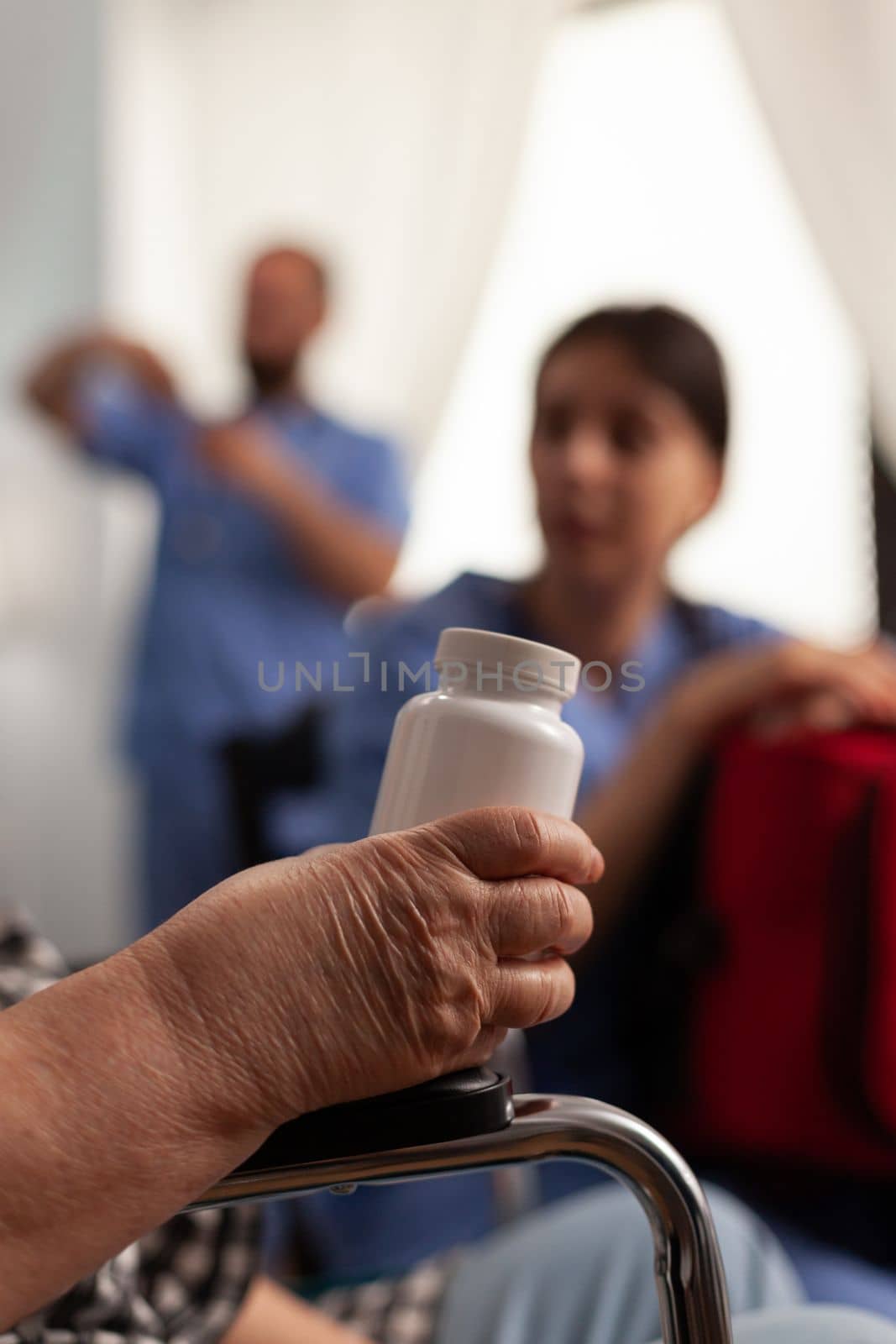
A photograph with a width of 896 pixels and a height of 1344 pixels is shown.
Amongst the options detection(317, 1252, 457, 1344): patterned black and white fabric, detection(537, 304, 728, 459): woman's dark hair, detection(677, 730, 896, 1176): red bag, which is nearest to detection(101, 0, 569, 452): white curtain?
detection(537, 304, 728, 459): woman's dark hair

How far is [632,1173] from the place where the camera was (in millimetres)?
355

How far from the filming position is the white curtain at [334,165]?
1.31 meters

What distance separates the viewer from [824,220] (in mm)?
979

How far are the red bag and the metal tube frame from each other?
0.40m

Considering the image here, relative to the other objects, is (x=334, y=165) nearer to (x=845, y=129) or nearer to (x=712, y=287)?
(x=712, y=287)

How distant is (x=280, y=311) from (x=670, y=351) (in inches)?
37.7

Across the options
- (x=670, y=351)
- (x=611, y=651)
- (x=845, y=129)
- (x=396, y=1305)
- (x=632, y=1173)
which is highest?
(x=845, y=129)

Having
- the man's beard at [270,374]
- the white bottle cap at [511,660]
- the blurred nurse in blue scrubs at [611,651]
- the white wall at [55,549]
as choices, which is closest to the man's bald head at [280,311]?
the man's beard at [270,374]

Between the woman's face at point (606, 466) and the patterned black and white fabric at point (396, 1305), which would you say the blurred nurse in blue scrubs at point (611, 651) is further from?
the patterned black and white fabric at point (396, 1305)

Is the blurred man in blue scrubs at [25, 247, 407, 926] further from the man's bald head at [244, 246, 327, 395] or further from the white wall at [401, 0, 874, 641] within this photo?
the white wall at [401, 0, 874, 641]

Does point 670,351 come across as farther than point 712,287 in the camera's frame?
No

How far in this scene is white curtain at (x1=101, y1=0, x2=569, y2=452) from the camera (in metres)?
1.31

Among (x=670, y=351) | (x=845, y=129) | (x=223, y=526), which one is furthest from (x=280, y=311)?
(x=670, y=351)

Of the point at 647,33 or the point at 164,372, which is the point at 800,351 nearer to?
the point at 647,33
